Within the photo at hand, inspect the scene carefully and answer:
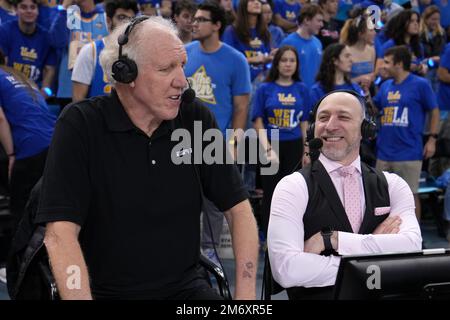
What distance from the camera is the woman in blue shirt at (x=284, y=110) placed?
241 inches

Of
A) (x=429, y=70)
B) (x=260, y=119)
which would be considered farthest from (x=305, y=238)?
(x=429, y=70)

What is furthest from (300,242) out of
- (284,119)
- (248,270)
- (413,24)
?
(413,24)

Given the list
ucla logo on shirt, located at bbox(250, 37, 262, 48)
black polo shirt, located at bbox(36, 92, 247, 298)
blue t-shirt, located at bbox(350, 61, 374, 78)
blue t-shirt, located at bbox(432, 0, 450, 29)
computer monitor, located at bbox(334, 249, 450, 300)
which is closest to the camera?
computer monitor, located at bbox(334, 249, 450, 300)

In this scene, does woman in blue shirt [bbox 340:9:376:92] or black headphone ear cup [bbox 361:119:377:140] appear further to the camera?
woman in blue shirt [bbox 340:9:376:92]

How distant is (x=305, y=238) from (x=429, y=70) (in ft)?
18.6

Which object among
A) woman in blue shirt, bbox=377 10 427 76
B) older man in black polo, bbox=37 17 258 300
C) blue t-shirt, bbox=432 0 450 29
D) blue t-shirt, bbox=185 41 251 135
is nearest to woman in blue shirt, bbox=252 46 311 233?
blue t-shirt, bbox=185 41 251 135

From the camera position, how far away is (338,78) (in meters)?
6.21

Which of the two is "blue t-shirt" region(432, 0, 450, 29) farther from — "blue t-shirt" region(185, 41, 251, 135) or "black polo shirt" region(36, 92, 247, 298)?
"black polo shirt" region(36, 92, 247, 298)

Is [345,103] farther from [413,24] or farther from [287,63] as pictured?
[413,24]

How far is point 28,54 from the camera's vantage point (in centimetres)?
654

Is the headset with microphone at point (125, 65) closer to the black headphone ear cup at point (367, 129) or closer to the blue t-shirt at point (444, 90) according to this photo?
the black headphone ear cup at point (367, 129)

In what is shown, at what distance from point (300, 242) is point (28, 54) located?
14.3ft

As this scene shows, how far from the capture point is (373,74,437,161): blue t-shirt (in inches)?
251

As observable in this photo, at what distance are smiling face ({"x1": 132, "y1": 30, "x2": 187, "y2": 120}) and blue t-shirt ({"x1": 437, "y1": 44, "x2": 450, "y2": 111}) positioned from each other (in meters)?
5.66
